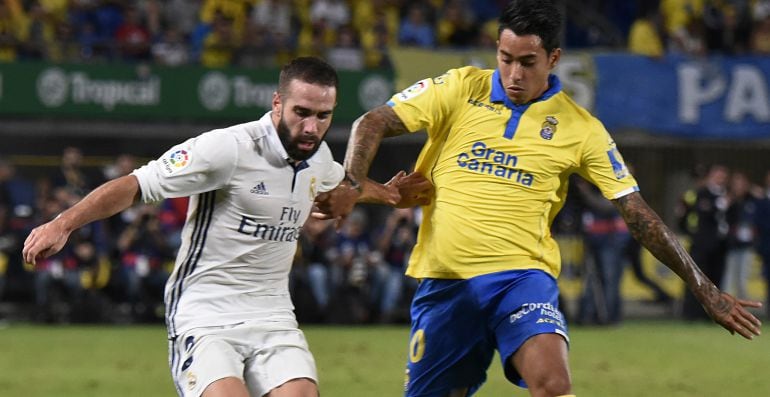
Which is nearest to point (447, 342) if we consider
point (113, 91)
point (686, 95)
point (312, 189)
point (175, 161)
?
point (312, 189)

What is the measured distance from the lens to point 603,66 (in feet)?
60.8

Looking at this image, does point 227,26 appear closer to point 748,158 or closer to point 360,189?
point 748,158

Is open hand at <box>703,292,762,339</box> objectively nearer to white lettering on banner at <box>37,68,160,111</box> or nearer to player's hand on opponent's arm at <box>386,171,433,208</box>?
player's hand on opponent's arm at <box>386,171,433,208</box>

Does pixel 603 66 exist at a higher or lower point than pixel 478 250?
lower

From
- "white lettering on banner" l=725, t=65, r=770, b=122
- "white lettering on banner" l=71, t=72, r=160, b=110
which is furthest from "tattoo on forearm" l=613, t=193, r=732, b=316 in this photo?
"white lettering on banner" l=725, t=65, r=770, b=122

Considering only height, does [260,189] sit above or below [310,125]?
below

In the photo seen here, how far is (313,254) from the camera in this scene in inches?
642

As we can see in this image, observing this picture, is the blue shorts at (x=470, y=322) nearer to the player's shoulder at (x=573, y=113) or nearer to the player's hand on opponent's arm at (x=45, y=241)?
the player's shoulder at (x=573, y=113)

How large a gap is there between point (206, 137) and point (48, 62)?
1249 cm

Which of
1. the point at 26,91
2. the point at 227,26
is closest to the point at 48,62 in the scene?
the point at 26,91

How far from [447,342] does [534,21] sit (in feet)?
5.19

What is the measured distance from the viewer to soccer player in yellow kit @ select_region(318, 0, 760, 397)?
613cm

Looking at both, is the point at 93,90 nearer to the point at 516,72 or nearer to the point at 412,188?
the point at 412,188

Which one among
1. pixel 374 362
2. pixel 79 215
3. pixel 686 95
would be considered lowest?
pixel 374 362
